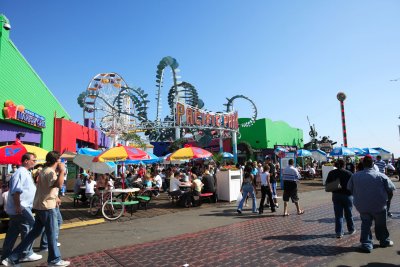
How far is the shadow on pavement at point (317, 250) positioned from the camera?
549cm

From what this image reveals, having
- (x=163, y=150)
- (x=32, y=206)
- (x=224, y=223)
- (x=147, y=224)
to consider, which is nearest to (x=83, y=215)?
(x=147, y=224)

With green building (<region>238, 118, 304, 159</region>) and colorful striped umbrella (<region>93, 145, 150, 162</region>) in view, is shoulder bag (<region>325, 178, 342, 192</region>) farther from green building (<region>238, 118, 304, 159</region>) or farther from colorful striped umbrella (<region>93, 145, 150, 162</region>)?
green building (<region>238, 118, 304, 159</region>)

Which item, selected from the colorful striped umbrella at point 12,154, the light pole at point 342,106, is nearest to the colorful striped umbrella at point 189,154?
the colorful striped umbrella at point 12,154

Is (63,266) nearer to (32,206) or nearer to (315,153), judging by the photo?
(32,206)

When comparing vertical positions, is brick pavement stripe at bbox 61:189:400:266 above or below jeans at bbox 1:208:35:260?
below

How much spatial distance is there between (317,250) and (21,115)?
15.6 meters

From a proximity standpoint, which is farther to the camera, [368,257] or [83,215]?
[83,215]

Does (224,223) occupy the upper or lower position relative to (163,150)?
lower

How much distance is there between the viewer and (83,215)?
10.7 metres

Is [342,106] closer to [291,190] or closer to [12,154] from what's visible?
[291,190]

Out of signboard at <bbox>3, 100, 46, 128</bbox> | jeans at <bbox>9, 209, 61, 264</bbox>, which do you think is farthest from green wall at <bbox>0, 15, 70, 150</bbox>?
jeans at <bbox>9, 209, 61, 264</bbox>

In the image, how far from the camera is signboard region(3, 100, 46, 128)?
49.9ft

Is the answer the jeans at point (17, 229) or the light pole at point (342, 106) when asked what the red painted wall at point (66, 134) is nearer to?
the jeans at point (17, 229)

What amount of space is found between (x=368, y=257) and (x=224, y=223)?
13.2 feet
